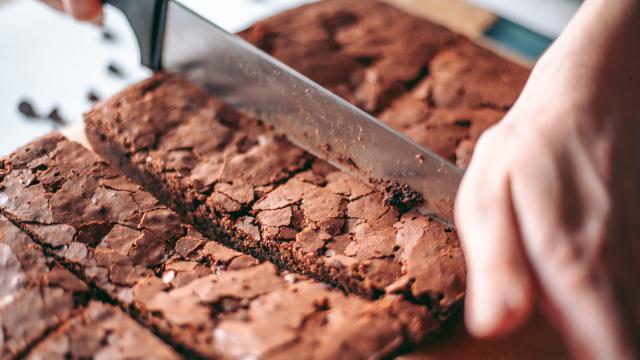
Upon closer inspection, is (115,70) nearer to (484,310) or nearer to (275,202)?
(275,202)

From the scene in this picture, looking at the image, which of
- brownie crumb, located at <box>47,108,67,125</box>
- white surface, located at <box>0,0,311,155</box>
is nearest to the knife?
brownie crumb, located at <box>47,108,67,125</box>

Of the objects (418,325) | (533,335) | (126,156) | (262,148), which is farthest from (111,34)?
(533,335)

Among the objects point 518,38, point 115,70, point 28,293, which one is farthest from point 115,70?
point 518,38

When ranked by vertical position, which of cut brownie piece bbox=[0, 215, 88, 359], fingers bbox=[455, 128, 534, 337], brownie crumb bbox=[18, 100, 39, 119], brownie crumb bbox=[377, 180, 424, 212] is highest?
fingers bbox=[455, 128, 534, 337]

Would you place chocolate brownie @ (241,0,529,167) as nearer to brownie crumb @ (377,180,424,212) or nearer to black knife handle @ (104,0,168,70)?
brownie crumb @ (377,180,424,212)

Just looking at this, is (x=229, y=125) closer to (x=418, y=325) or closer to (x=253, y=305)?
(x=253, y=305)

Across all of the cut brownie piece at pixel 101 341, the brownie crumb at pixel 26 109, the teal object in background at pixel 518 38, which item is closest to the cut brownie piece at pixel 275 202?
the cut brownie piece at pixel 101 341

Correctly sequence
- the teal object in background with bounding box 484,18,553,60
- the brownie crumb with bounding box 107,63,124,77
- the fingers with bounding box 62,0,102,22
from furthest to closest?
the teal object in background with bounding box 484,18,553,60 < the brownie crumb with bounding box 107,63,124,77 < the fingers with bounding box 62,0,102,22
